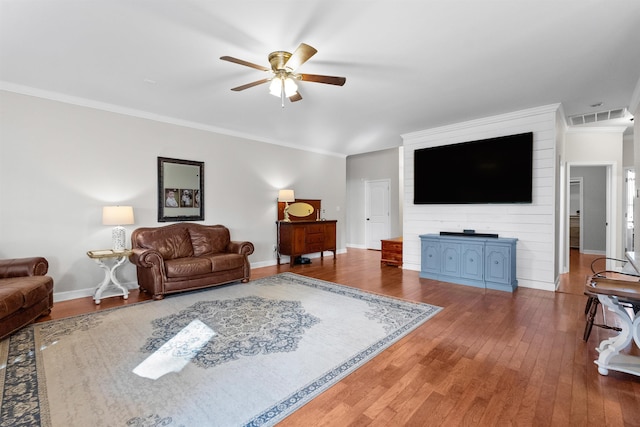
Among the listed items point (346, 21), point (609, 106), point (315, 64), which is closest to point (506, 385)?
point (346, 21)

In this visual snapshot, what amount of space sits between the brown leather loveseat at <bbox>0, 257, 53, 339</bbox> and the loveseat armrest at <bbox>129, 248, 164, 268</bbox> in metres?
0.85

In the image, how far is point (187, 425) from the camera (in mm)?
1611

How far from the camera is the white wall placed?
11.6 feet

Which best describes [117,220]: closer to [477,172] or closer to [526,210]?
[477,172]

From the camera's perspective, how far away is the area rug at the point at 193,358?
1736 mm

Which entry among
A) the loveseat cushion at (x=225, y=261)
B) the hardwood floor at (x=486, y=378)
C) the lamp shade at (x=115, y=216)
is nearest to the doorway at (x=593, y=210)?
the hardwood floor at (x=486, y=378)

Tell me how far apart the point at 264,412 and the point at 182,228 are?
367 centimetres

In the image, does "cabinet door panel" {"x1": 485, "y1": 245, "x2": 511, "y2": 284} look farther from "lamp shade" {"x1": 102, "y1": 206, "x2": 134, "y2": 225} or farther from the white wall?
"lamp shade" {"x1": 102, "y1": 206, "x2": 134, "y2": 225}

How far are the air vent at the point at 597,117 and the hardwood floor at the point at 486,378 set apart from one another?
9.71 ft

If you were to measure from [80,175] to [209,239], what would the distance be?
1909 millimetres

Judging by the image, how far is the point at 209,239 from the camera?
16.1 ft

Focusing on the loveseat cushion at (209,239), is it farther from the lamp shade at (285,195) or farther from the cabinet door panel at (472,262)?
the cabinet door panel at (472,262)

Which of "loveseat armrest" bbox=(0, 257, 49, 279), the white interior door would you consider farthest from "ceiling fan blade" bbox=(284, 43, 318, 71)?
the white interior door

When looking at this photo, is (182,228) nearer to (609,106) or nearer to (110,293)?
(110,293)
